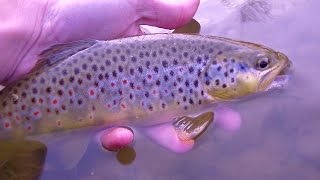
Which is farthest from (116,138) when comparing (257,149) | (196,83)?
(257,149)

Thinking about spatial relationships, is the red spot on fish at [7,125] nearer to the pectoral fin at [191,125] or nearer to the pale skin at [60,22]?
the pale skin at [60,22]

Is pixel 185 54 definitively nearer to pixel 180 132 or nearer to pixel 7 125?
pixel 180 132

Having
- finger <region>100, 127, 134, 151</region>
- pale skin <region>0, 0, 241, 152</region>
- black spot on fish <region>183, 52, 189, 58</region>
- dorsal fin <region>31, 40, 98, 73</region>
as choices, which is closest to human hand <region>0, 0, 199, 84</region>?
pale skin <region>0, 0, 241, 152</region>

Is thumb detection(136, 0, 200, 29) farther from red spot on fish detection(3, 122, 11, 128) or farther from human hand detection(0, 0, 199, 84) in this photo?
red spot on fish detection(3, 122, 11, 128)

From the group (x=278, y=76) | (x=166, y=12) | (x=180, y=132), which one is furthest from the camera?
(x=166, y=12)

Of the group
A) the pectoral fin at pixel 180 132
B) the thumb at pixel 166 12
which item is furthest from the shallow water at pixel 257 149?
the thumb at pixel 166 12

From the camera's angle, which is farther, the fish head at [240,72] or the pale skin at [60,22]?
the pale skin at [60,22]
